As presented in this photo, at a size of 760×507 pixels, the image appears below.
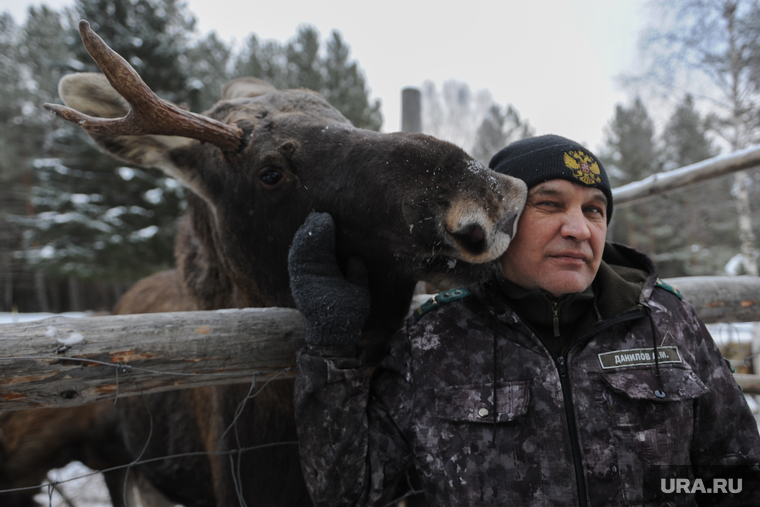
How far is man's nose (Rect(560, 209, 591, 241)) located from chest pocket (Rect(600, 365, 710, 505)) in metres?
0.50

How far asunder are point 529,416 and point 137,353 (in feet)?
4.75

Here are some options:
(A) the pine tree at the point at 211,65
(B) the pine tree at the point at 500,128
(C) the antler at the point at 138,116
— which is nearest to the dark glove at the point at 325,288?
(C) the antler at the point at 138,116

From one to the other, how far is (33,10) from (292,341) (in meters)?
30.0

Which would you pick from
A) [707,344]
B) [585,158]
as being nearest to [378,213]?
[585,158]

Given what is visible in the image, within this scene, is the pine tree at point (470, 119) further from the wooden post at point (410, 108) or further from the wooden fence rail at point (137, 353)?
the wooden fence rail at point (137, 353)

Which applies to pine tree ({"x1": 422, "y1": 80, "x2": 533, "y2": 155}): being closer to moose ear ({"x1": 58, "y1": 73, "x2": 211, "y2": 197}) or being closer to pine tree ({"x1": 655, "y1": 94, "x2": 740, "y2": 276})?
pine tree ({"x1": 655, "y1": 94, "x2": 740, "y2": 276})

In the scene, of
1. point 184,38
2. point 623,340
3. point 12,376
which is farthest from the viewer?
point 184,38

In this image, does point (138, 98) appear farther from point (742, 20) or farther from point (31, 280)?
point (31, 280)

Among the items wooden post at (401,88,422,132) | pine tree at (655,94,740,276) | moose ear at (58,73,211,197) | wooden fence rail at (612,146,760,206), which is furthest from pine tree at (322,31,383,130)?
moose ear at (58,73,211,197)

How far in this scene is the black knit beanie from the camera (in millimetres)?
1504

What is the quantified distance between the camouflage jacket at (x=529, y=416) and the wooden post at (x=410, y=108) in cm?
368

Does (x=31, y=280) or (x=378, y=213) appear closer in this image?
(x=378, y=213)

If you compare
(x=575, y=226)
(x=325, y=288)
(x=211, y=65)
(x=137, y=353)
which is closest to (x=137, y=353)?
(x=137, y=353)

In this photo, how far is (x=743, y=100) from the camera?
34.4ft
